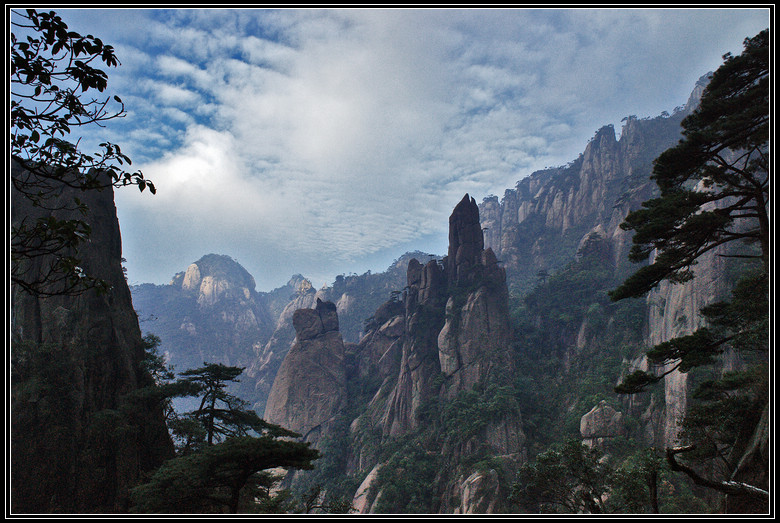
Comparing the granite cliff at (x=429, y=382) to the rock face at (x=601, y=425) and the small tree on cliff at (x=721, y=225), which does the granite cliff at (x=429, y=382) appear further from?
the small tree on cliff at (x=721, y=225)

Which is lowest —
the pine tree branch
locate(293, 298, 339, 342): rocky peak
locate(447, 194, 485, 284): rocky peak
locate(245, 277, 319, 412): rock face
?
locate(245, 277, 319, 412): rock face

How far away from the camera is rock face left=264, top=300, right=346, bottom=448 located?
141 feet

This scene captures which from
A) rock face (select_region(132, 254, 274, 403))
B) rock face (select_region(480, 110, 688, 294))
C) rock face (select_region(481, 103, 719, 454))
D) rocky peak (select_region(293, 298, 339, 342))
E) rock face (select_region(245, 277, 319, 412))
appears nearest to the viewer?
rock face (select_region(481, 103, 719, 454))

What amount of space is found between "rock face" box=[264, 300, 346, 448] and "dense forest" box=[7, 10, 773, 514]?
26cm

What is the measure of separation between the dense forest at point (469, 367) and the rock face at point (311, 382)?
26 cm

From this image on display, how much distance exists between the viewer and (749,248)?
25.2 m

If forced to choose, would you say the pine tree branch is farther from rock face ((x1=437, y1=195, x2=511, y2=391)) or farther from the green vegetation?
rock face ((x1=437, y1=195, x2=511, y2=391))

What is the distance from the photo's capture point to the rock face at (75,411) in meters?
11.7

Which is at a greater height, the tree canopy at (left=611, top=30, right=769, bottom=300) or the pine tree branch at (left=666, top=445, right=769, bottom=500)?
the tree canopy at (left=611, top=30, right=769, bottom=300)

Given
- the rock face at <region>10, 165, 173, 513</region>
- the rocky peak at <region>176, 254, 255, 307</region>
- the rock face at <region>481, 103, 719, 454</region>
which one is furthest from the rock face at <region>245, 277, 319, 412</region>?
the rock face at <region>10, 165, 173, 513</region>

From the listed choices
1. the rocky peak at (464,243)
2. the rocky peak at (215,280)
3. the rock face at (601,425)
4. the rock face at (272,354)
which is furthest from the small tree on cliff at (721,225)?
the rocky peak at (215,280)

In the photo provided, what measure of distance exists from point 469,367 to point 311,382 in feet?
69.6
